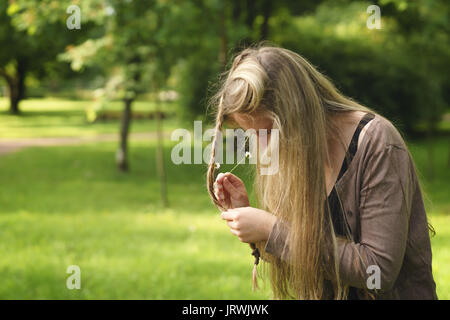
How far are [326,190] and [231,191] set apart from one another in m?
0.32

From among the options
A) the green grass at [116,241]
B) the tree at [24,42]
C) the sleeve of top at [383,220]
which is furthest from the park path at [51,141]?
the sleeve of top at [383,220]

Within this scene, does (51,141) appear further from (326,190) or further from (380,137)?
(380,137)

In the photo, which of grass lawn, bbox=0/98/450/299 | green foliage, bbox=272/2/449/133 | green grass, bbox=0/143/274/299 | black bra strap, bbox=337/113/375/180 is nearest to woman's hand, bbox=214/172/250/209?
black bra strap, bbox=337/113/375/180

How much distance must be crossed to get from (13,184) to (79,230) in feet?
→ 14.8

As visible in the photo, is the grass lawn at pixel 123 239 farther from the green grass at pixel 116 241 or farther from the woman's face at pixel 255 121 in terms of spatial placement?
the woman's face at pixel 255 121

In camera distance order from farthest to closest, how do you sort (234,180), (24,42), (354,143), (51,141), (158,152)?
(24,42) → (51,141) → (158,152) → (234,180) → (354,143)

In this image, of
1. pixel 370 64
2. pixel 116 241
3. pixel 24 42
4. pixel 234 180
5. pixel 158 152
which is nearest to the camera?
pixel 234 180

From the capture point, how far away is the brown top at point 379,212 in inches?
59.7

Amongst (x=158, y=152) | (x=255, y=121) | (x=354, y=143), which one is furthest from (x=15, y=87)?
(x=354, y=143)

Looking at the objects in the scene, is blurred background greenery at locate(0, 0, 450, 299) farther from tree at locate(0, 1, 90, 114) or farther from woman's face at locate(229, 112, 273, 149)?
woman's face at locate(229, 112, 273, 149)

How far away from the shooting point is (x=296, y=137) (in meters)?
1.57

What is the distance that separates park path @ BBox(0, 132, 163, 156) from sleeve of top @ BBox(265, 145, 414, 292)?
15.7m

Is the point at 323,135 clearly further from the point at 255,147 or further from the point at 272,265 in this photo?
the point at 272,265
